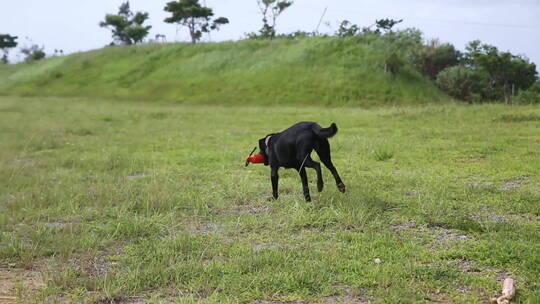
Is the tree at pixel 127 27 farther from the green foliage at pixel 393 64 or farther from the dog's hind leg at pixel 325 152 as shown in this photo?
the dog's hind leg at pixel 325 152

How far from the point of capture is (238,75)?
38531mm

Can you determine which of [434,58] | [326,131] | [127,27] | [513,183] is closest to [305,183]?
[326,131]

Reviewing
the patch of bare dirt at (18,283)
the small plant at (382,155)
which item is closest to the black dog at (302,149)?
the patch of bare dirt at (18,283)

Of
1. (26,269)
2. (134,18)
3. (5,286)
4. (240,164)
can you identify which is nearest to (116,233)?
(26,269)

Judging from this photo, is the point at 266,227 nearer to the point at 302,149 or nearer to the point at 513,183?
the point at 302,149

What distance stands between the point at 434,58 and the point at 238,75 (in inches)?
615

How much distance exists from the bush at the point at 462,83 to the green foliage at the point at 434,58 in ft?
10.3

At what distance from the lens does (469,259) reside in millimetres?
5133

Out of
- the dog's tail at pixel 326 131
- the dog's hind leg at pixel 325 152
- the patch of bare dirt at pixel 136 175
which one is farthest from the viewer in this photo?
the patch of bare dirt at pixel 136 175

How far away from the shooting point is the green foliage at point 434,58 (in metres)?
39.6

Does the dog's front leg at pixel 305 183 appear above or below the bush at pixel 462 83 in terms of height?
below

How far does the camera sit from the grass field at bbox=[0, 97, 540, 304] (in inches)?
178

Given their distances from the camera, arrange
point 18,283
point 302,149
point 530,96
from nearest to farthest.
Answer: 1. point 18,283
2. point 302,149
3. point 530,96

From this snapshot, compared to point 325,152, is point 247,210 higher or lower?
lower
